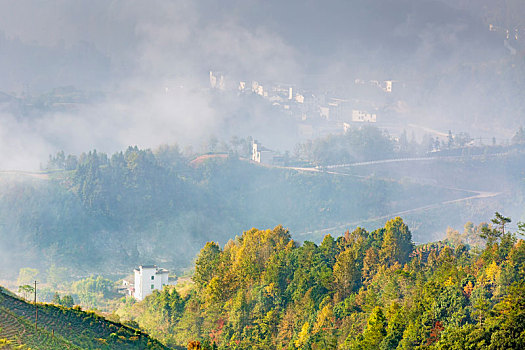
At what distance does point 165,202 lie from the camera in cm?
6644

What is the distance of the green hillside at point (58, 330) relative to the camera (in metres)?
16.8

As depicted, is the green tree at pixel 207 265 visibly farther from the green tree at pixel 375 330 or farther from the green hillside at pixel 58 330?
the green tree at pixel 375 330

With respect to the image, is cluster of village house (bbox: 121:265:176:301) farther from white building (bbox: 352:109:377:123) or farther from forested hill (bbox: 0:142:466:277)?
white building (bbox: 352:109:377:123)

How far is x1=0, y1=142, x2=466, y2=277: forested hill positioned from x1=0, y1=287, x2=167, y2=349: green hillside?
3269cm

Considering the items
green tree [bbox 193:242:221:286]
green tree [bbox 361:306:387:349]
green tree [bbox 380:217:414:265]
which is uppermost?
green tree [bbox 380:217:414:265]

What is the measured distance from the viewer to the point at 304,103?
103000 millimetres

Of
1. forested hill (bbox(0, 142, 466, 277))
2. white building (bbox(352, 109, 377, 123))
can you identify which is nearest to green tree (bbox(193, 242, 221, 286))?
forested hill (bbox(0, 142, 466, 277))

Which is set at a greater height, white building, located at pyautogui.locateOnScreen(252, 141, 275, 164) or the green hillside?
white building, located at pyautogui.locateOnScreen(252, 141, 275, 164)

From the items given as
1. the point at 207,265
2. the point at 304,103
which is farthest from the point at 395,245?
the point at 304,103

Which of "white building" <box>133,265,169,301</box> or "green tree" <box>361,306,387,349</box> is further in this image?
"white building" <box>133,265,169,301</box>

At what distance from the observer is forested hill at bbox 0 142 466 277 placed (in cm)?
5706

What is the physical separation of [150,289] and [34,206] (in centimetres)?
2716

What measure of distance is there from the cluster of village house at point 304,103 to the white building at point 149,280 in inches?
2580

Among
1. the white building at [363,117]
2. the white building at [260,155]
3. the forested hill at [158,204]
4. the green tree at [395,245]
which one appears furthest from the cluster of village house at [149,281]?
the white building at [363,117]
